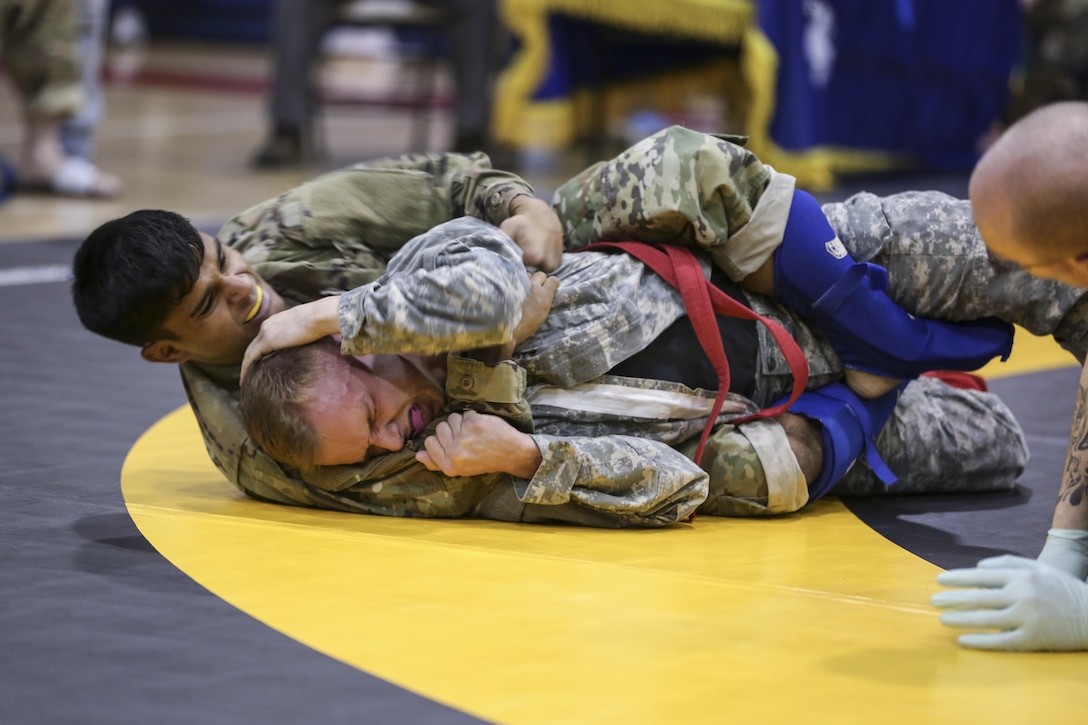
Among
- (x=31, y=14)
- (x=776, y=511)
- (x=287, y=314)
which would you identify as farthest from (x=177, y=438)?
(x=31, y=14)

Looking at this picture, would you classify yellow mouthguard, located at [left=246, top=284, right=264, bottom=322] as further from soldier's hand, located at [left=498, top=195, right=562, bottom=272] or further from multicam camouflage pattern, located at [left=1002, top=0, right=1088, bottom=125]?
multicam camouflage pattern, located at [left=1002, top=0, right=1088, bottom=125]

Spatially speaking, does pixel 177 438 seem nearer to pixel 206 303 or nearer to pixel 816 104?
pixel 206 303

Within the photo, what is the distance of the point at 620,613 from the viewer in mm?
1531

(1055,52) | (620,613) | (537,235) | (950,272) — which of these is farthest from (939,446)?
(1055,52)

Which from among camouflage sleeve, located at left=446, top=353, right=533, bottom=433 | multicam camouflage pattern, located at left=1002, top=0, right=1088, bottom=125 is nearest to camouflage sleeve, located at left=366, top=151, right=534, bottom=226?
camouflage sleeve, located at left=446, top=353, right=533, bottom=433

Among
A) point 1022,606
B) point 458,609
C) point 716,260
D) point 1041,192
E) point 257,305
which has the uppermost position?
point 1041,192

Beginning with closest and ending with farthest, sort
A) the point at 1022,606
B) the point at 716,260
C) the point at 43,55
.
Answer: the point at 1022,606 → the point at 716,260 → the point at 43,55

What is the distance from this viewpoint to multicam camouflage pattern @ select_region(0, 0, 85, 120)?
484 cm

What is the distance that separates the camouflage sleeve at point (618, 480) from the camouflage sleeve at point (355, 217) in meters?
0.46

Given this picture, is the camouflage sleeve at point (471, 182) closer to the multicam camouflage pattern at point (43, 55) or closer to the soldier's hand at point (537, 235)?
the soldier's hand at point (537, 235)

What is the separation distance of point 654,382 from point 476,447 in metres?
0.30

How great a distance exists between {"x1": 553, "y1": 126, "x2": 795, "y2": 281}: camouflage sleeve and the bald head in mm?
642

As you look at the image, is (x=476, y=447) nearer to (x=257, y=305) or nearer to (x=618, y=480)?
(x=618, y=480)

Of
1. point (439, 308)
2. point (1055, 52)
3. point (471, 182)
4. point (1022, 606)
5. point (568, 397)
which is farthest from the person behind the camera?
point (1055, 52)
